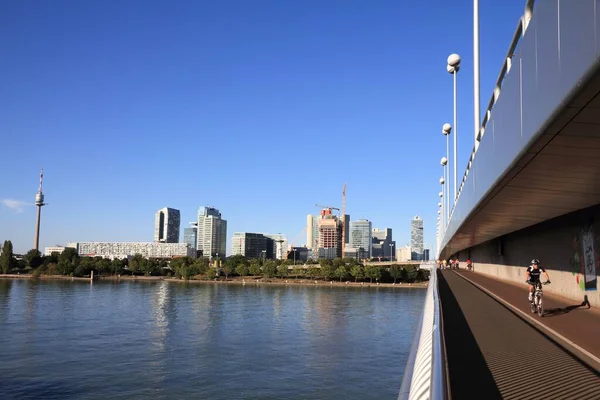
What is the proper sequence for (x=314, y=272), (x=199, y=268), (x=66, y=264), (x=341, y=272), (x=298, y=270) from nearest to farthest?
1. (x=341, y=272)
2. (x=314, y=272)
3. (x=66, y=264)
4. (x=199, y=268)
5. (x=298, y=270)

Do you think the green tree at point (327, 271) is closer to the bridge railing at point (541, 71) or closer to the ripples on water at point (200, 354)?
the ripples on water at point (200, 354)

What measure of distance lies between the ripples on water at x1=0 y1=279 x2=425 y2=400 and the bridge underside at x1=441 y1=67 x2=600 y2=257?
40.7ft

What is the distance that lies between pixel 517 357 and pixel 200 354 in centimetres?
2348

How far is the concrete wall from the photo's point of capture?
35.8 ft

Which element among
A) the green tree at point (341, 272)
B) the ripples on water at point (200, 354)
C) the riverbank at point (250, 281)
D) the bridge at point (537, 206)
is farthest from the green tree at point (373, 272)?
the bridge at point (537, 206)

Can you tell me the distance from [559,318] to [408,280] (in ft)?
331

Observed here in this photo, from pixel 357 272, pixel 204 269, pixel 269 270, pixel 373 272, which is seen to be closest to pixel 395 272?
pixel 373 272

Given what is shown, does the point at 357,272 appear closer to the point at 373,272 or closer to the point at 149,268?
the point at 373,272

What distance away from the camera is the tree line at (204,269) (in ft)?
355

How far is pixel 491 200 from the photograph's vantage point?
9484 mm

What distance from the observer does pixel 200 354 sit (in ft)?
89.3

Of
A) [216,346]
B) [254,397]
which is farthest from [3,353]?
[254,397]

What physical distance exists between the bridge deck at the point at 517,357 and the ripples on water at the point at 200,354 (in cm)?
1163

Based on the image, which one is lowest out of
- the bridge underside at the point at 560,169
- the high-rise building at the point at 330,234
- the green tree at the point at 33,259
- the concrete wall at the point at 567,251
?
the green tree at the point at 33,259
